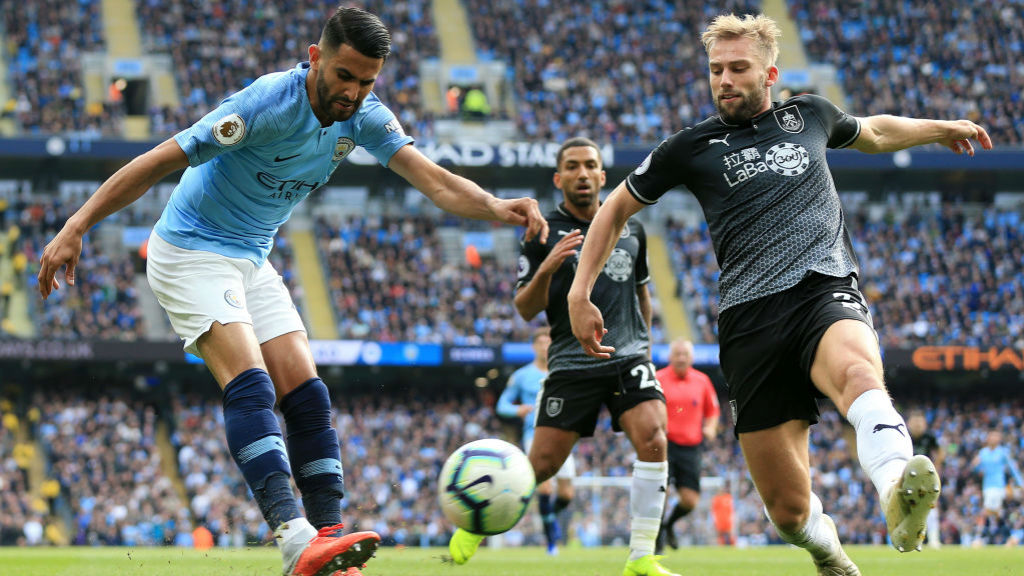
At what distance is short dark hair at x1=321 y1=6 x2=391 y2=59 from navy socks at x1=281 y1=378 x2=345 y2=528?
5.16 feet

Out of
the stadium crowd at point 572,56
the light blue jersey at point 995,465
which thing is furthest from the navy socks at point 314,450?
the stadium crowd at point 572,56

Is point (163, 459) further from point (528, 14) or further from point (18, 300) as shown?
point (528, 14)

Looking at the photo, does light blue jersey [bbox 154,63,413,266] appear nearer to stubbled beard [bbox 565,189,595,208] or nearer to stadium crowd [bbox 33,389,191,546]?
stubbled beard [bbox 565,189,595,208]

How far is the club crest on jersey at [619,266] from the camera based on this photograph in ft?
25.0

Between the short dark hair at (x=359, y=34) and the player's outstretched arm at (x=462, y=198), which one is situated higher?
the short dark hair at (x=359, y=34)

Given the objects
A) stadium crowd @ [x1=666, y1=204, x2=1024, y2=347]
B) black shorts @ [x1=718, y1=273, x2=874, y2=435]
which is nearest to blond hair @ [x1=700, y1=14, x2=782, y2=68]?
black shorts @ [x1=718, y1=273, x2=874, y2=435]

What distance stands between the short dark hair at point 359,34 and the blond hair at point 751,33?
1449 millimetres

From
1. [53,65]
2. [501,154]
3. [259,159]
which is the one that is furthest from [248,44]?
[259,159]

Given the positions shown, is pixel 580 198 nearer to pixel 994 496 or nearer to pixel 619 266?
pixel 619 266

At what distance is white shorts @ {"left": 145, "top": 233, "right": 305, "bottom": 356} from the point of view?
17.6 ft

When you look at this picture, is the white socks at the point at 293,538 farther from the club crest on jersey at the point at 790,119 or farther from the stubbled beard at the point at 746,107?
the club crest on jersey at the point at 790,119

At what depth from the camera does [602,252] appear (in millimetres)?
5457

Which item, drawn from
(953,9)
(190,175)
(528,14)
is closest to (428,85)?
(528,14)

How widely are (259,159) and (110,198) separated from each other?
73 cm
